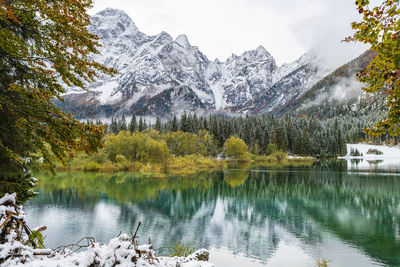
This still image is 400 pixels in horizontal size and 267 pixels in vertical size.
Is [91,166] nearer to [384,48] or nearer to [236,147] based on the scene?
[236,147]

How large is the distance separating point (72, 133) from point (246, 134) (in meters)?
113

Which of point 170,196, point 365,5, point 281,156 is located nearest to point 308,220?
point 170,196

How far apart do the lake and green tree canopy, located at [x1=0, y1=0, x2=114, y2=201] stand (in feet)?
35.4

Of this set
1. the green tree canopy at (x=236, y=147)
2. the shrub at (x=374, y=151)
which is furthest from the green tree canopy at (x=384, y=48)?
the shrub at (x=374, y=151)

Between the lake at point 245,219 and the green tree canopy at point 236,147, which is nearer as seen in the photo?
the lake at point 245,219

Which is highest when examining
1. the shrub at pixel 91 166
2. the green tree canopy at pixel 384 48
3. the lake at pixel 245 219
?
the green tree canopy at pixel 384 48

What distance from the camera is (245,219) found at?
21828 millimetres

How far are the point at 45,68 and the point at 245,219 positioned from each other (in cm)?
1925

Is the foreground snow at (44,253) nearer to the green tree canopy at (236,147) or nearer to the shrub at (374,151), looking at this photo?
the green tree canopy at (236,147)

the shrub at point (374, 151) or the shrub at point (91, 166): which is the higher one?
the shrub at point (374, 151)

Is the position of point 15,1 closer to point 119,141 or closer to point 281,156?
point 119,141

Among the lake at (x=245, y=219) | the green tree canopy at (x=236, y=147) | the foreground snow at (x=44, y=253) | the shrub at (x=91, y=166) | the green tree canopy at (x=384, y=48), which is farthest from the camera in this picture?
the green tree canopy at (x=236, y=147)

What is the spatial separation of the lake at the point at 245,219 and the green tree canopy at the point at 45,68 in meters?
10.8

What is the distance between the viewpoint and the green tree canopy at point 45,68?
5.07m
